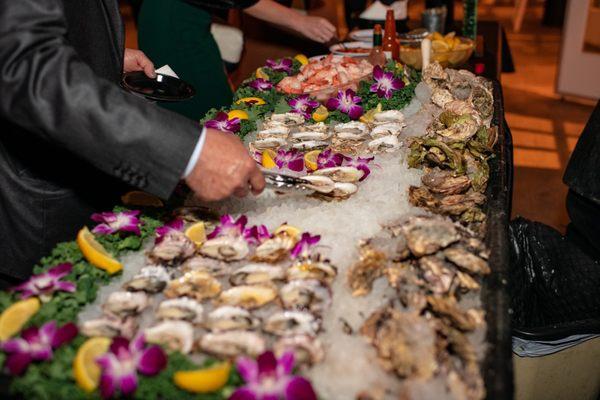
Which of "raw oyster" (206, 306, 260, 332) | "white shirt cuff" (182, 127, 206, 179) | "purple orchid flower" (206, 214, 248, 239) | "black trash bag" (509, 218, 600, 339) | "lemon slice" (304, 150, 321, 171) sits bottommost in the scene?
"black trash bag" (509, 218, 600, 339)

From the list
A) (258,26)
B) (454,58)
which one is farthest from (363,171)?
(258,26)

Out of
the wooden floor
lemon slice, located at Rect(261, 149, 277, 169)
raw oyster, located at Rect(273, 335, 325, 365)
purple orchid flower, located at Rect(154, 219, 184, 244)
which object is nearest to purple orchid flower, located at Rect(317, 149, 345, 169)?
lemon slice, located at Rect(261, 149, 277, 169)

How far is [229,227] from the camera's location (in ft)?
3.84

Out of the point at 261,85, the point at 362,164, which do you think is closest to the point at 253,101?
the point at 261,85

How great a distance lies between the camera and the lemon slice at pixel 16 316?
92cm

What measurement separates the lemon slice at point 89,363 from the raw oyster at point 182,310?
10 centimetres

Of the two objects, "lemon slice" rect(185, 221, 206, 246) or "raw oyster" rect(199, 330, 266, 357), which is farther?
"lemon slice" rect(185, 221, 206, 246)

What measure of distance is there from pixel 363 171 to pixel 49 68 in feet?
2.42

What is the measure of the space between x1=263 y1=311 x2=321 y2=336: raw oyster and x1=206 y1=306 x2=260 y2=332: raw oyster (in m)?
0.03

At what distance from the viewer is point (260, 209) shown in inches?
51.6

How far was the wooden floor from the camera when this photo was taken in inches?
131

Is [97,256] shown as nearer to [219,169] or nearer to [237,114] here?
[219,169]

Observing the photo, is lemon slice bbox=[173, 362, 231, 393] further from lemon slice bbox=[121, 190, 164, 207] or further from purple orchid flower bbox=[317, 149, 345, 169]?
purple orchid flower bbox=[317, 149, 345, 169]

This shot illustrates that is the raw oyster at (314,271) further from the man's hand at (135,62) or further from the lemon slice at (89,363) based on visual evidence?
the man's hand at (135,62)
